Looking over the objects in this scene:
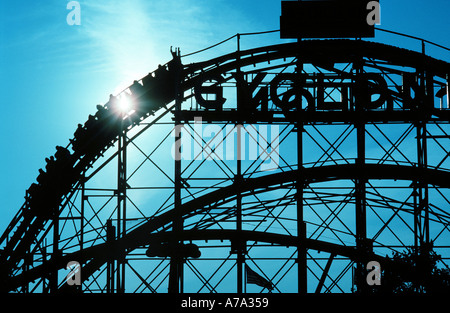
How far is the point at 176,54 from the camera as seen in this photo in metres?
24.0

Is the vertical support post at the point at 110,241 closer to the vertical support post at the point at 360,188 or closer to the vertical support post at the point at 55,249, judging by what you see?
the vertical support post at the point at 55,249

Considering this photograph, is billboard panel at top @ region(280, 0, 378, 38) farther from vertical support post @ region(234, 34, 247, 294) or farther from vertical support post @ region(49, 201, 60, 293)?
vertical support post @ region(49, 201, 60, 293)

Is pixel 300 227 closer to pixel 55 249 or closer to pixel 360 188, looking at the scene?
pixel 360 188

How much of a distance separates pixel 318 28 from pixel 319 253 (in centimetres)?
810

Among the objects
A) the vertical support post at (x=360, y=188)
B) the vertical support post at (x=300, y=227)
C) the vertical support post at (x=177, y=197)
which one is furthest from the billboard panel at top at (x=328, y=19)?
the vertical support post at (x=177, y=197)

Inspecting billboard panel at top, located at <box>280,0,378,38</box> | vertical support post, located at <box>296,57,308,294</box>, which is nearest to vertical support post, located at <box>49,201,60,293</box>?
vertical support post, located at <box>296,57,308,294</box>

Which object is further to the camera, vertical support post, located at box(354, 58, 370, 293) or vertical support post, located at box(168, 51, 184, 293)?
vertical support post, located at box(354, 58, 370, 293)

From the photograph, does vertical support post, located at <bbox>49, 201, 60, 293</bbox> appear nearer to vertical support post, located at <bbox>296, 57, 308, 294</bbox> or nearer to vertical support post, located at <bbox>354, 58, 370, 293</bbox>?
vertical support post, located at <bbox>296, 57, 308, 294</bbox>

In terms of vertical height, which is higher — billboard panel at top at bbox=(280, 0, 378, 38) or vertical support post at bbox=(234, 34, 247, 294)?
billboard panel at top at bbox=(280, 0, 378, 38)

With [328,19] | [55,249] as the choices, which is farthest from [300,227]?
[55,249]

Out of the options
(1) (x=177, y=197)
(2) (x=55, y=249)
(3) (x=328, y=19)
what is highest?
(3) (x=328, y=19)

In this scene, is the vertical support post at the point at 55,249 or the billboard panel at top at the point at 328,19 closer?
the vertical support post at the point at 55,249
